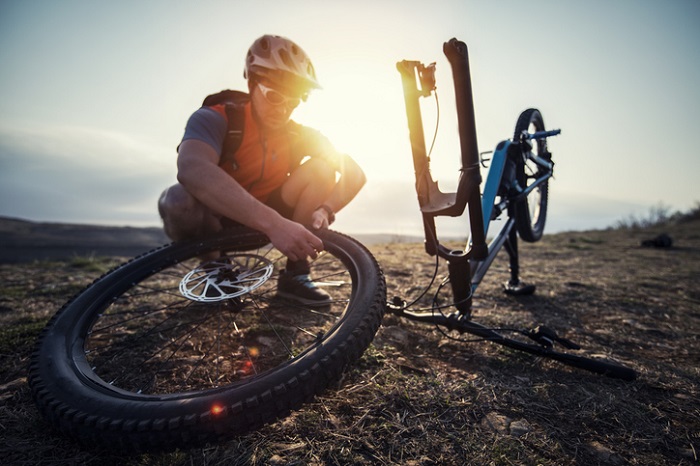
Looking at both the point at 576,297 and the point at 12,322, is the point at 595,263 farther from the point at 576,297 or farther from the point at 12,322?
the point at 12,322

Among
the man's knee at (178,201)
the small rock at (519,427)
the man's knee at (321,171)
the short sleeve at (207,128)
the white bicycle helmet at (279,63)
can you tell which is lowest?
Result: the small rock at (519,427)

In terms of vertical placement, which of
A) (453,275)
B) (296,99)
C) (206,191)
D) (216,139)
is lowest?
(453,275)

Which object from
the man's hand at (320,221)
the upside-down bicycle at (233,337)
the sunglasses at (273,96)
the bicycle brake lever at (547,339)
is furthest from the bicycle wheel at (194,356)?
the sunglasses at (273,96)

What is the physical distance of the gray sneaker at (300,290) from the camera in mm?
2658

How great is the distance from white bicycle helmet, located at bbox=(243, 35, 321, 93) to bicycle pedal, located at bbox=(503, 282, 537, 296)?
258 centimetres

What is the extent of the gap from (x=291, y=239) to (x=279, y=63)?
5.15ft

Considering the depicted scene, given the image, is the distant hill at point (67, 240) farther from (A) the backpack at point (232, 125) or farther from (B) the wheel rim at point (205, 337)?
(A) the backpack at point (232, 125)

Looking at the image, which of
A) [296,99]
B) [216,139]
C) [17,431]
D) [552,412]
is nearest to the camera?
[17,431]

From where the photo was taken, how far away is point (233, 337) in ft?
7.08

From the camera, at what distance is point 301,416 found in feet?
4.58

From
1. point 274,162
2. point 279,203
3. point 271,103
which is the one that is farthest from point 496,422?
point 271,103

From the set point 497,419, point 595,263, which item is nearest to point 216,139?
point 497,419

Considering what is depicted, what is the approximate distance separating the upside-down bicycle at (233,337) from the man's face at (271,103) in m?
1.04

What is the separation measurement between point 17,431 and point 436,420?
5.38 feet
